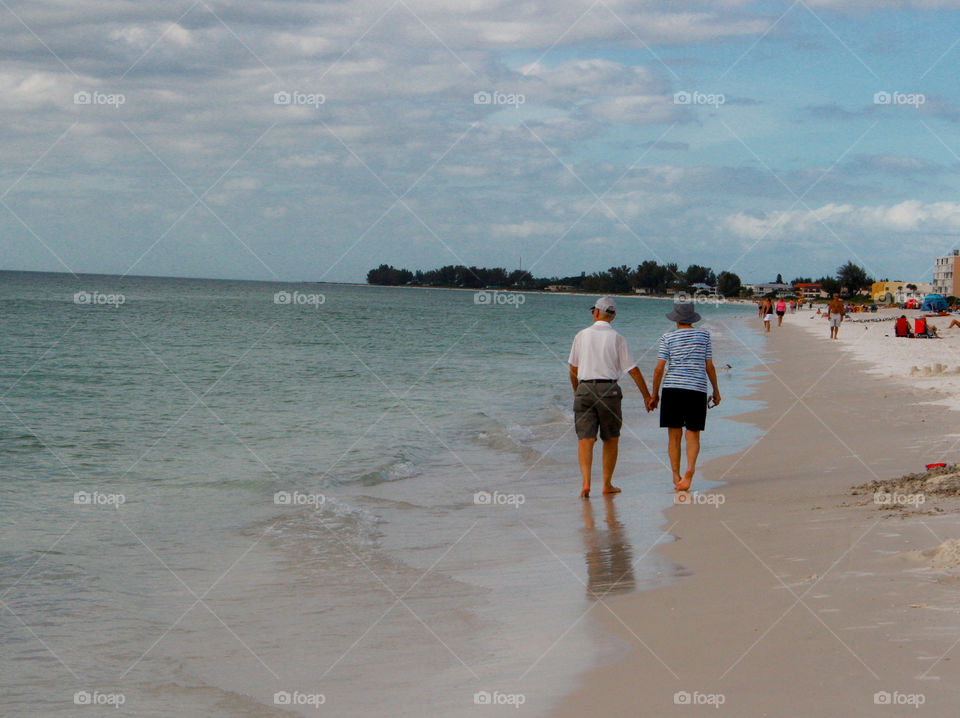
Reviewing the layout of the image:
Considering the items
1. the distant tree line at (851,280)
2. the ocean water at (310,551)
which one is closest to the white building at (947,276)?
the distant tree line at (851,280)

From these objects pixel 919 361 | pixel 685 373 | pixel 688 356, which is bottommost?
pixel 919 361

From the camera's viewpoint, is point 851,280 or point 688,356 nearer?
point 688,356

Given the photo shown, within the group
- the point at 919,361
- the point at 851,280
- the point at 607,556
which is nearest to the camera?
the point at 607,556

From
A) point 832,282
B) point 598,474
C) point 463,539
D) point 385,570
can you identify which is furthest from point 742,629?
point 832,282

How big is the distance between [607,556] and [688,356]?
8.05 feet

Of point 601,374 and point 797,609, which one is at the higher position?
point 601,374

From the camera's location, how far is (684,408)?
27.3 feet

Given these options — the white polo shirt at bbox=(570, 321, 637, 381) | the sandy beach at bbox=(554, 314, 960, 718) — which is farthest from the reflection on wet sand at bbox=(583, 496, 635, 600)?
the white polo shirt at bbox=(570, 321, 637, 381)

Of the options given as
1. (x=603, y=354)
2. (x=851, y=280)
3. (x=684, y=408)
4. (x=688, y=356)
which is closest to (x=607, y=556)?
(x=684, y=408)

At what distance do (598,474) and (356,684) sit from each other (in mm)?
6327

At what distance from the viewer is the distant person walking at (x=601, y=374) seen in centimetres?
834

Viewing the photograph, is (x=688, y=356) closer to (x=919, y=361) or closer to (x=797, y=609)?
(x=797, y=609)

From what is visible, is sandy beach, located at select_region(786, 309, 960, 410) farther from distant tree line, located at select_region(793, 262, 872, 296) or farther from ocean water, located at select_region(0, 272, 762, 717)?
distant tree line, located at select_region(793, 262, 872, 296)

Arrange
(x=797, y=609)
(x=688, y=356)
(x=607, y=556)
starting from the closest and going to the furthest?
(x=797, y=609), (x=607, y=556), (x=688, y=356)
